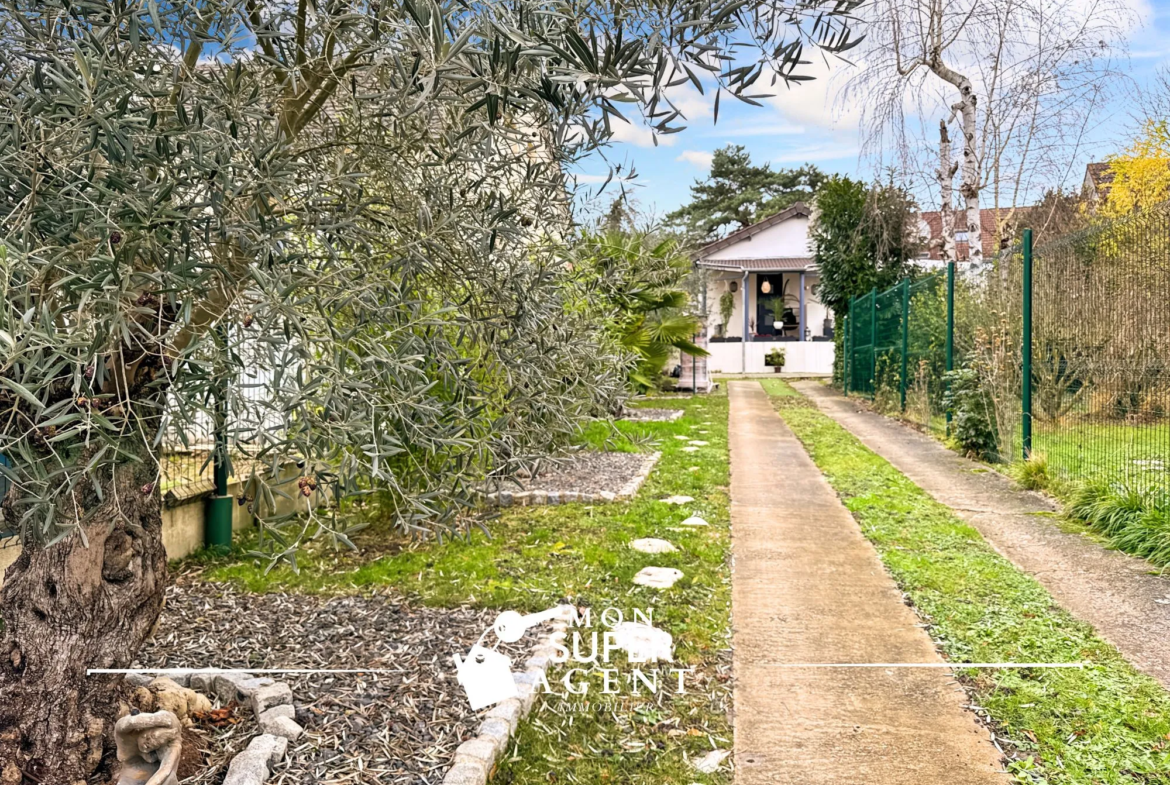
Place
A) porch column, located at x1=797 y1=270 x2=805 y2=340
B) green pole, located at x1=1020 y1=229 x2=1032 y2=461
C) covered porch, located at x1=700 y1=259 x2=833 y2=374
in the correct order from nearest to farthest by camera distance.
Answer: green pole, located at x1=1020 y1=229 x2=1032 y2=461, covered porch, located at x1=700 y1=259 x2=833 y2=374, porch column, located at x1=797 y1=270 x2=805 y2=340

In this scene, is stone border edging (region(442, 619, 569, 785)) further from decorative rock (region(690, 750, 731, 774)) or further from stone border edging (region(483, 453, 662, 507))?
stone border edging (region(483, 453, 662, 507))

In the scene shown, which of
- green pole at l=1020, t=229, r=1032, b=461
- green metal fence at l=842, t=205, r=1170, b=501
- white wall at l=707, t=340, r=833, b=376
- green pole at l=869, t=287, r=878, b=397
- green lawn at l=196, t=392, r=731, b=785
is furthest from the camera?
white wall at l=707, t=340, r=833, b=376

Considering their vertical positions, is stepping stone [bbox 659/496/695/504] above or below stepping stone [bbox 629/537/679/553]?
above

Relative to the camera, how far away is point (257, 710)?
2996 mm

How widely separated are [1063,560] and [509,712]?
407cm

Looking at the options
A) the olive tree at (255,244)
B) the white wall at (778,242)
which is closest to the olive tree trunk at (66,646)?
the olive tree at (255,244)

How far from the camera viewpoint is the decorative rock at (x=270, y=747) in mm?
2643

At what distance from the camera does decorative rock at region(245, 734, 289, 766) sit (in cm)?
264

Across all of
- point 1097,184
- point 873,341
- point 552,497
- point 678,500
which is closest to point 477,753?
point 552,497

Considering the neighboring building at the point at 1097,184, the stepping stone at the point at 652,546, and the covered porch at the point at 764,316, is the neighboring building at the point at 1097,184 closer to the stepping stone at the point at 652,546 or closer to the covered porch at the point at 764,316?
the covered porch at the point at 764,316

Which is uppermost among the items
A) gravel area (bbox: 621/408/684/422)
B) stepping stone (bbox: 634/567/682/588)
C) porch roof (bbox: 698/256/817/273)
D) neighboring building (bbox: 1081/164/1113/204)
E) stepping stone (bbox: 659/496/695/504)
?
neighboring building (bbox: 1081/164/1113/204)

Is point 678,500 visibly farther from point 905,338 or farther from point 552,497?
point 905,338

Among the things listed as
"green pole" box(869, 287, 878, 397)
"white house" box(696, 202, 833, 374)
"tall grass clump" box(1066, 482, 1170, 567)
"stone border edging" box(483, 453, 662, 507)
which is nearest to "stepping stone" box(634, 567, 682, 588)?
"stone border edging" box(483, 453, 662, 507)

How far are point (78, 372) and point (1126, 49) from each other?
589 inches
